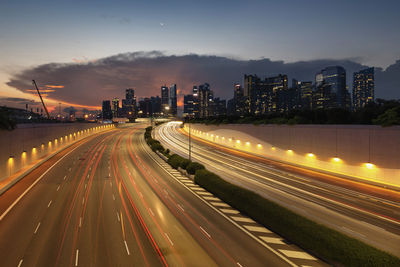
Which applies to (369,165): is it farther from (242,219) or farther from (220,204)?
(220,204)

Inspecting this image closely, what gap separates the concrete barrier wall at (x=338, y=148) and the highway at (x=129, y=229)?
21097 millimetres

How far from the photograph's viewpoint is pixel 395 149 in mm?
25328

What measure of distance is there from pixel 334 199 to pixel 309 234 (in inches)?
462

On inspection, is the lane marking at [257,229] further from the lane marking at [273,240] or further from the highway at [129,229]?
the lane marking at [273,240]

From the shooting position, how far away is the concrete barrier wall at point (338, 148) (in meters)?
26.1

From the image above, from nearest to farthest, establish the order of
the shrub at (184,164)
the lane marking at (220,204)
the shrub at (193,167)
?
the lane marking at (220,204) < the shrub at (193,167) < the shrub at (184,164)

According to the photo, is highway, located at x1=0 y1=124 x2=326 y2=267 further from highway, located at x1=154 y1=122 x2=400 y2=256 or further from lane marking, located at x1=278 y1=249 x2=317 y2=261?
highway, located at x1=154 y1=122 x2=400 y2=256

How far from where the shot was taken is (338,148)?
31609mm

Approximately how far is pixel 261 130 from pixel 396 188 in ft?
85.7

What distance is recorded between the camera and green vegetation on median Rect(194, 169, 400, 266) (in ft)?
36.7

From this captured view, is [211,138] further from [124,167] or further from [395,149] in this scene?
[395,149]

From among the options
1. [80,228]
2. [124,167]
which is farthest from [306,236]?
[124,167]

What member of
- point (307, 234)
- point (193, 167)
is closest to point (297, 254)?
point (307, 234)

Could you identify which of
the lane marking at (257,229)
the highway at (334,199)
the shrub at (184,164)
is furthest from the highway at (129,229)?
the highway at (334,199)
